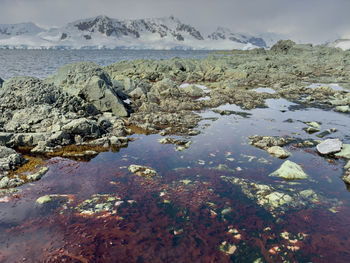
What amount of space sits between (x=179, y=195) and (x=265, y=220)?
317 centimetres

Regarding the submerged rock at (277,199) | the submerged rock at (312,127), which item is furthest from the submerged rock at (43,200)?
the submerged rock at (312,127)

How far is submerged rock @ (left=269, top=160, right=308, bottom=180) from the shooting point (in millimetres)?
9609

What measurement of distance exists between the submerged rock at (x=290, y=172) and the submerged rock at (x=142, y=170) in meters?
5.60

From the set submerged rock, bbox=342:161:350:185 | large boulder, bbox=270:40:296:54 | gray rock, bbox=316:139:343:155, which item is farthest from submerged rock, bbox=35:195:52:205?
large boulder, bbox=270:40:296:54

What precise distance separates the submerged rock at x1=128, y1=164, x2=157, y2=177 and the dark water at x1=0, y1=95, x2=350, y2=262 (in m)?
0.34

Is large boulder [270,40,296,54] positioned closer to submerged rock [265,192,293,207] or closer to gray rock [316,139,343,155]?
gray rock [316,139,343,155]

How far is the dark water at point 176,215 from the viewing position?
5957 millimetres

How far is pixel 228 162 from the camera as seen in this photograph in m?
11.1

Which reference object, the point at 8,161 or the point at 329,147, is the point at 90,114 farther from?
the point at 329,147

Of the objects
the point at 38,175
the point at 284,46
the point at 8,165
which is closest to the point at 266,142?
the point at 38,175

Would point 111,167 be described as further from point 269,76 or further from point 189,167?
point 269,76

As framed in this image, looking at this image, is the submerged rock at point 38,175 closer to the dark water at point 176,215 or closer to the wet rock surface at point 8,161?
the dark water at point 176,215

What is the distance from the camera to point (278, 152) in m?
11.9

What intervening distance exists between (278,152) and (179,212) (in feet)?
24.0
